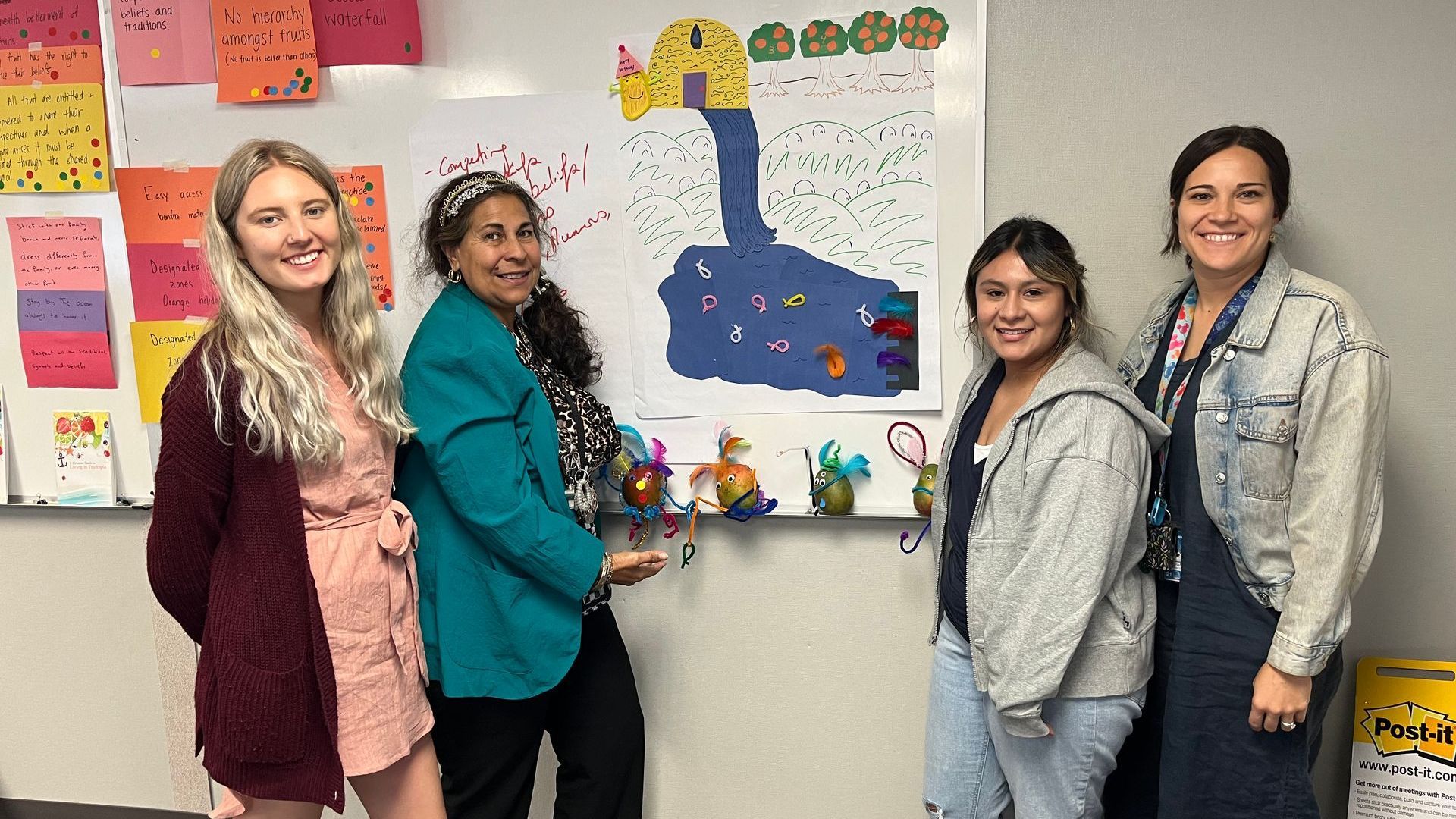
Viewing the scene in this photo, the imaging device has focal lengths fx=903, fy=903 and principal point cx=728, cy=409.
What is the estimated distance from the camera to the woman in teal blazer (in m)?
1.46

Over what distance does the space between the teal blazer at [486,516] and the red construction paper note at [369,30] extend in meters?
0.63

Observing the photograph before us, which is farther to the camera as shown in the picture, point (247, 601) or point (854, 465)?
point (854, 465)

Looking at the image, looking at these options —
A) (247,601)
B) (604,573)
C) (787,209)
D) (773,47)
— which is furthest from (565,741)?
(773,47)

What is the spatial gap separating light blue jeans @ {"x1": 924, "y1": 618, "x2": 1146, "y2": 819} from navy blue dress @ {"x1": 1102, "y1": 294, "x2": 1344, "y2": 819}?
0.08 m

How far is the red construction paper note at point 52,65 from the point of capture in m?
1.97

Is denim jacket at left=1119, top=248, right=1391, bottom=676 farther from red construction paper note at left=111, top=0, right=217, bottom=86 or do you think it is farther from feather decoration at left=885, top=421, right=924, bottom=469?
red construction paper note at left=111, top=0, right=217, bottom=86

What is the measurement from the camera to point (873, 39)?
1703mm

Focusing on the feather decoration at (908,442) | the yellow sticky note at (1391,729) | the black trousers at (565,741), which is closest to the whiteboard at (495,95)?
the feather decoration at (908,442)

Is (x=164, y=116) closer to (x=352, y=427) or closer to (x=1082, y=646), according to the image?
(x=352, y=427)

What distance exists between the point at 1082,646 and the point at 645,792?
44.9 inches

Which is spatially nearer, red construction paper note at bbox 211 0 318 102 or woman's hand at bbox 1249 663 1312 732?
woman's hand at bbox 1249 663 1312 732

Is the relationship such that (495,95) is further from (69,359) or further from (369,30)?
(69,359)

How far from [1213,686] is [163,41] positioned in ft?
7.71

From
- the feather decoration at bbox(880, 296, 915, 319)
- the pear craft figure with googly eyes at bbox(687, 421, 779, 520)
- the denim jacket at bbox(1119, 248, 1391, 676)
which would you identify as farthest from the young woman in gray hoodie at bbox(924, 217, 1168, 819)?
the pear craft figure with googly eyes at bbox(687, 421, 779, 520)
